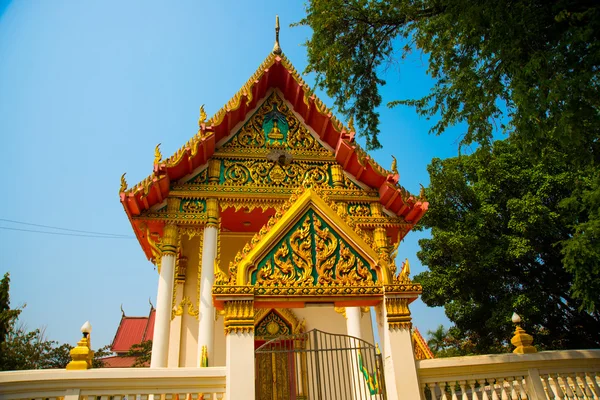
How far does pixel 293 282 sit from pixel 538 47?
3.85 metres

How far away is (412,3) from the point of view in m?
6.55

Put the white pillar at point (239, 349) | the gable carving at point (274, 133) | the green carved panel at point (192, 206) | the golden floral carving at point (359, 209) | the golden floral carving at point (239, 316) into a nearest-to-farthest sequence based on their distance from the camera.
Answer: the white pillar at point (239, 349) → the golden floral carving at point (239, 316) → the green carved panel at point (192, 206) → the golden floral carving at point (359, 209) → the gable carving at point (274, 133)

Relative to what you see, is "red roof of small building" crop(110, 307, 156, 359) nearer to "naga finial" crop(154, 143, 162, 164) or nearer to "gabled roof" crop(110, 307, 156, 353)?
"gabled roof" crop(110, 307, 156, 353)

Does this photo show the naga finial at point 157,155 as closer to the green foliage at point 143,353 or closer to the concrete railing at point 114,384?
the concrete railing at point 114,384

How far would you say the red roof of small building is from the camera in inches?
1045

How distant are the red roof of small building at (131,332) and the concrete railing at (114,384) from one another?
23839 millimetres

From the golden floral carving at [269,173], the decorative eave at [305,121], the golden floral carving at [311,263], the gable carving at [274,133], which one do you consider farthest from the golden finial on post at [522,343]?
the gable carving at [274,133]

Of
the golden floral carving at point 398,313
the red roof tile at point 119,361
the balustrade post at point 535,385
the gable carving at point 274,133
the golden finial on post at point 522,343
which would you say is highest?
the gable carving at point 274,133

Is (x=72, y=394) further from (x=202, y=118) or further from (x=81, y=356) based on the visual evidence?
(x=202, y=118)

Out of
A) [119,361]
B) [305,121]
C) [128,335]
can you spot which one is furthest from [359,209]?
[128,335]

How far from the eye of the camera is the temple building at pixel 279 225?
14.5ft

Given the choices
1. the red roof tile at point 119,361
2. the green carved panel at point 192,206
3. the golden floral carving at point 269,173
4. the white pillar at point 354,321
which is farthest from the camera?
the red roof tile at point 119,361

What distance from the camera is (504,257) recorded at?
1319cm

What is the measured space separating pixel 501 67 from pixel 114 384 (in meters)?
5.64
